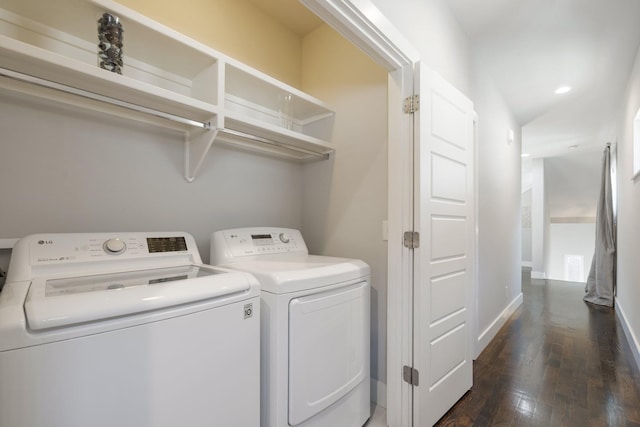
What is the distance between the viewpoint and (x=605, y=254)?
419 centimetres

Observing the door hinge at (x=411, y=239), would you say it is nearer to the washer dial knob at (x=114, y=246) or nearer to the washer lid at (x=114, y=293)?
the washer lid at (x=114, y=293)

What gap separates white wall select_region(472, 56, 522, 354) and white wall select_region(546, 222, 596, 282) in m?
5.49

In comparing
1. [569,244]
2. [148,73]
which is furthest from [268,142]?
[569,244]

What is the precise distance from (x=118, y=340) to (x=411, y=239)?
1337mm

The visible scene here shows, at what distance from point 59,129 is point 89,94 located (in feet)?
0.86

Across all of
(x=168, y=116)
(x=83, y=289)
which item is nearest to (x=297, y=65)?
(x=168, y=116)

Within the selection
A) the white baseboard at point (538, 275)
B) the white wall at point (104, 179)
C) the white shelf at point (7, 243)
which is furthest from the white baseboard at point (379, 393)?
the white baseboard at point (538, 275)

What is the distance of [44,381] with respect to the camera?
2.23 feet

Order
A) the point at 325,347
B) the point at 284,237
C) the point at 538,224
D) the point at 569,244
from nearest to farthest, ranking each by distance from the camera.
A: the point at 325,347 < the point at 284,237 < the point at 538,224 < the point at 569,244

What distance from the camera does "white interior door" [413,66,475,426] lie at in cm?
160

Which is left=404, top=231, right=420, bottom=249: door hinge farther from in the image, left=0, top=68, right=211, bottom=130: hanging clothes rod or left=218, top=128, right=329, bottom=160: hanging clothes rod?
left=0, top=68, right=211, bottom=130: hanging clothes rod

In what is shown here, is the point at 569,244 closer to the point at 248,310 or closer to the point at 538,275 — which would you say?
the point at 538,275

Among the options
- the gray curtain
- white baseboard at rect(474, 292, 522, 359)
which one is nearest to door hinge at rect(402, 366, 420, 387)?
white baseboard at rect(474, 292, 522, 359)

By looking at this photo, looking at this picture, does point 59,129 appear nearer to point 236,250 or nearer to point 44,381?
point 236,250
